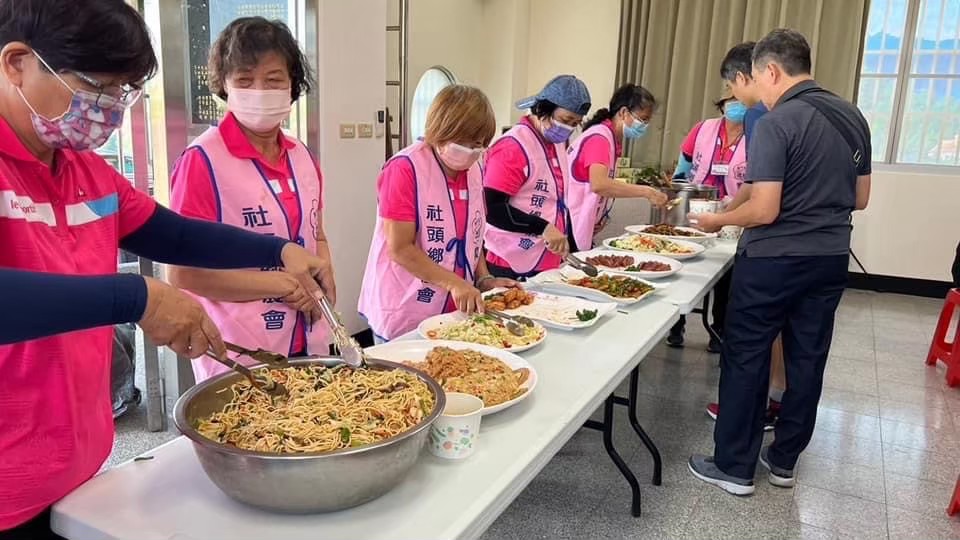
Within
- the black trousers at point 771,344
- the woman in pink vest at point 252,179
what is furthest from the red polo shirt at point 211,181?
the black trousers at point 771,344

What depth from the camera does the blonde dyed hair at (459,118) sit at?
1871mm

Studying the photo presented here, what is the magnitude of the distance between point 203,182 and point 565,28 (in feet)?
18.1

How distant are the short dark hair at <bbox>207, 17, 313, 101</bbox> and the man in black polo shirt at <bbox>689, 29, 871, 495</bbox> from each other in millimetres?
1489

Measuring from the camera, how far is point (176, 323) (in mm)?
878

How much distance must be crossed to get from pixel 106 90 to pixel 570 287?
5.20ft

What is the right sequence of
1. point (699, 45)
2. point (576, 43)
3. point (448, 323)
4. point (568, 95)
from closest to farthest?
point (448, 323)
point (568, 95)
point (699, 45)
point (576, 43)

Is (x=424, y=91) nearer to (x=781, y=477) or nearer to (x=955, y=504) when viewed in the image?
(x=781, y=477)

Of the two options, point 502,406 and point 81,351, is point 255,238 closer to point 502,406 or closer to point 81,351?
point 81,351

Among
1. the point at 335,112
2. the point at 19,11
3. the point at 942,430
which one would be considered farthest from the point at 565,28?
the point at 19,11

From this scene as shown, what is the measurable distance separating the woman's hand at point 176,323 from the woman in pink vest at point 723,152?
320 cm

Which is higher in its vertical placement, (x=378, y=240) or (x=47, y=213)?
(x=47, y=213)

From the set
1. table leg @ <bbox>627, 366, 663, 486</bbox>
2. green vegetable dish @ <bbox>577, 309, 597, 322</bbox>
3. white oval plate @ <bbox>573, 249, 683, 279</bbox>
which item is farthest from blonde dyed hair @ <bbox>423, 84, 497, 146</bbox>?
table leg @ <bbox>627, 366, 663, 486</bbox>

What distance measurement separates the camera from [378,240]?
2.00 metres

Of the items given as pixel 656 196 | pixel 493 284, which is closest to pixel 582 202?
pixel 656 196
